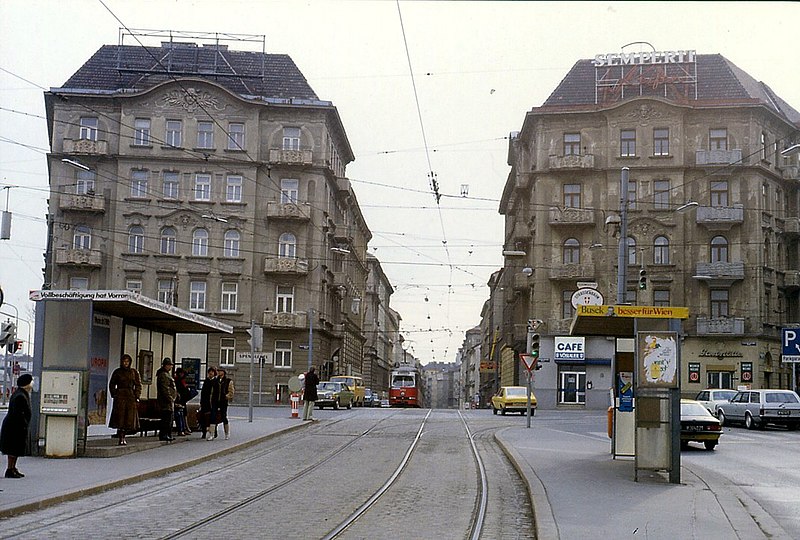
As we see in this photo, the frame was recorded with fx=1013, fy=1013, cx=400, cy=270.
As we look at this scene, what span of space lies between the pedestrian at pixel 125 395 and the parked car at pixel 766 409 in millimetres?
27095

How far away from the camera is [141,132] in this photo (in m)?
Result: 61.2

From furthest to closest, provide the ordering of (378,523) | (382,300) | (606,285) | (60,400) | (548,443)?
(382,300) < (606,285) < (548,443) < (60,400) < (378,523)

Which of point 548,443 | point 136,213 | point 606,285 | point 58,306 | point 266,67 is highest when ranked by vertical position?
point 266,67

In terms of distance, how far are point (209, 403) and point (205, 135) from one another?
4090 cm

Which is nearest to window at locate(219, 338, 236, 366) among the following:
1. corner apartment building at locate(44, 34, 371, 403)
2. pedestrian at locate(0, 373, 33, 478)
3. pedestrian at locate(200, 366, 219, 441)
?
corner apartment building at locate(44, 34, 371, 403)

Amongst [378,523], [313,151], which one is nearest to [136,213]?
[313,151]

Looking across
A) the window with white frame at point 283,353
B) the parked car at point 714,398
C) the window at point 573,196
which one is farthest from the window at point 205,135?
the parked car at point 714,398

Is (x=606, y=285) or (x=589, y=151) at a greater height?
(x=589, y=151)

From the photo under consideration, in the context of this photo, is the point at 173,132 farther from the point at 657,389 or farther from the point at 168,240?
the point at 657,389

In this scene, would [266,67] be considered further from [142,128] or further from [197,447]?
[197,447]

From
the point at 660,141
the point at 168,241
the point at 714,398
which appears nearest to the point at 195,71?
the point at 168,241

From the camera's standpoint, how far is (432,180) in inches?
1581

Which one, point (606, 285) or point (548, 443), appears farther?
point (606, 285)

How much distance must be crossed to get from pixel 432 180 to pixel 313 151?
2447 centimetres
